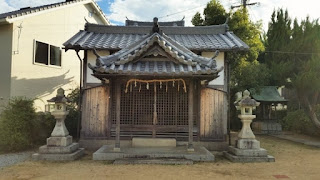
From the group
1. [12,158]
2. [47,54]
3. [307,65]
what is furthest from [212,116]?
[47,54]

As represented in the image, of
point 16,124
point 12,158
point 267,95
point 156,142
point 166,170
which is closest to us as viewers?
point 166,170

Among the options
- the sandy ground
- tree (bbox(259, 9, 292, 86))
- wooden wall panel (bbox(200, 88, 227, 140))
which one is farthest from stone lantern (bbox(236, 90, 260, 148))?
tree (bbox(259, 9, 292, 86))

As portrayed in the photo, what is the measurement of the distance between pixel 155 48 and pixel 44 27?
8.82 metres

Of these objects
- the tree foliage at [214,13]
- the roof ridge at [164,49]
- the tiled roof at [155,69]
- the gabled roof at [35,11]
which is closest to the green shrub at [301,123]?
the tree foliage at [214,13]

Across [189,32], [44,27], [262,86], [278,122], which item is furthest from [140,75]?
[278,122]

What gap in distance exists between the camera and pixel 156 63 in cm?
1040

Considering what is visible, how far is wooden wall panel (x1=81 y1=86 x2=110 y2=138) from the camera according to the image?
39.9ft

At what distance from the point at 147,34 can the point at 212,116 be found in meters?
5.01

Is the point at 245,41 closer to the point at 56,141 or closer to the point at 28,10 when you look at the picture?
the point at 28,10

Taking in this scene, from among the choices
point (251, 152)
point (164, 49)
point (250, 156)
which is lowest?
point (250, 156)

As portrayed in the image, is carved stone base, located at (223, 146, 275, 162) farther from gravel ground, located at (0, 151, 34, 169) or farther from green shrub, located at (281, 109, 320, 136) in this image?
green shrub, located at (281, 109, 320, 136)

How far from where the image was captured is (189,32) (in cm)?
1496

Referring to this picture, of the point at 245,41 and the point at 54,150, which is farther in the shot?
the point at 245,41

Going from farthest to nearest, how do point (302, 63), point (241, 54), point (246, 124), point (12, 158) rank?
1. point (241, 54)
2. point (302, 63)
3. point (246, 124)
4. point (12, 158)
